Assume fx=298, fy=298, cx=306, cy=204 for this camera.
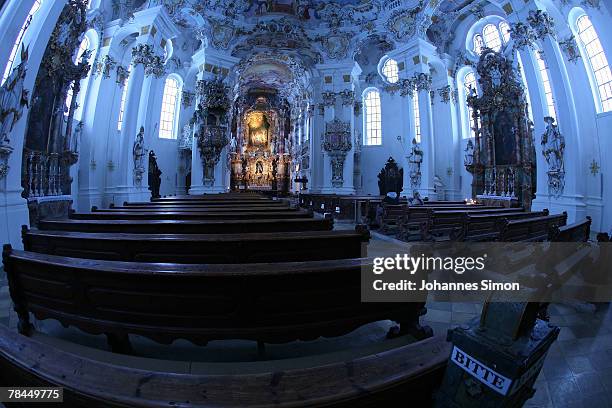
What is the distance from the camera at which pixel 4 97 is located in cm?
564

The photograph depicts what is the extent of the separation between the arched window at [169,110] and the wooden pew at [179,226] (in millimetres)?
16164

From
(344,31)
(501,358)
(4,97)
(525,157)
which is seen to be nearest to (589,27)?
(525,157)

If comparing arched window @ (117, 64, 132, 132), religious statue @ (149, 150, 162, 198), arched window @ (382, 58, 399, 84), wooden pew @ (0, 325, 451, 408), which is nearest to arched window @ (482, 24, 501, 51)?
arched window @ (382, 58, 399, 84)

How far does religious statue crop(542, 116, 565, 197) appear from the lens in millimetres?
9359

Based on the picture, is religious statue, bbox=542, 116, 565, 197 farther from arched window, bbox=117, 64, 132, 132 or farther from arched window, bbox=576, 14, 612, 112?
arched window, bbox=117, 64, 132, 132

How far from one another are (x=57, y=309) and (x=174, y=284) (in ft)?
3.48

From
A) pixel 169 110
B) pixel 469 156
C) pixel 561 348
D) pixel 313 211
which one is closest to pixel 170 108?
pixel 169 110

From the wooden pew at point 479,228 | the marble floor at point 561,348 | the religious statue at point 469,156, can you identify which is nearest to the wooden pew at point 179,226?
the marble floor at point 561,348

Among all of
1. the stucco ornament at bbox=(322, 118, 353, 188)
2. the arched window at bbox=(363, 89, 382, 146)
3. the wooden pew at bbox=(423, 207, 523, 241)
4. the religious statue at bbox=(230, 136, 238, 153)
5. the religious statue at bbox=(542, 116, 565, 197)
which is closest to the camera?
the wooden pew at bbox=(423, 207, 523, 241)

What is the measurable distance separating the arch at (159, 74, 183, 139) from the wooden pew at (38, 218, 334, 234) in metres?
16.2

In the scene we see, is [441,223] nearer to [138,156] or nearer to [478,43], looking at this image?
[138,156]

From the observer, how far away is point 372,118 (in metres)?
20.1

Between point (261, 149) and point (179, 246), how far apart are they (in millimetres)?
27131

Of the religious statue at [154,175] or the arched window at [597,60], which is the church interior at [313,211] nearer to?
the arched window at [597,60]
